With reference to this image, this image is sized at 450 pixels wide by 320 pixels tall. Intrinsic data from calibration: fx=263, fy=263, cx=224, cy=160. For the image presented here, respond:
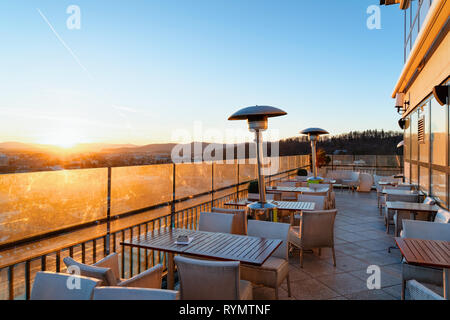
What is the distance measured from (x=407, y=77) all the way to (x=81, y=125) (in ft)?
34.5

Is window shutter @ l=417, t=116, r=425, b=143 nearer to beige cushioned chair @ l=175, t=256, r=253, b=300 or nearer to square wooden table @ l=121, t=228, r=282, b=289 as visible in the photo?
square wooden table @ l=121, t=228, r=282, b=289

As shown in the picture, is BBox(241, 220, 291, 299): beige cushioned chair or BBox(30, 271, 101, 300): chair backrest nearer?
→ BBox(30, 271, 101, 300): chair backrest

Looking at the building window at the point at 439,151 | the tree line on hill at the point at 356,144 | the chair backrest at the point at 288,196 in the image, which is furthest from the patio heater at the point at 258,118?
the tree line on hill at the point at 356,144

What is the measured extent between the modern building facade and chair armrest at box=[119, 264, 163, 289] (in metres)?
4.65

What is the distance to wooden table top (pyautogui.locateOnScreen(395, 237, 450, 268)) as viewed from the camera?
82.5 inches

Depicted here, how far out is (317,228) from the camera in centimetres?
381

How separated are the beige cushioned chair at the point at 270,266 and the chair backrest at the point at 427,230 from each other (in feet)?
4.69

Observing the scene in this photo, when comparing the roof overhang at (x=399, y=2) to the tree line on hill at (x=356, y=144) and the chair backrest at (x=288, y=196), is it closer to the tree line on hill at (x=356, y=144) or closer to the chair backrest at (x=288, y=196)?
the chair backrest at (x=288, y=196)

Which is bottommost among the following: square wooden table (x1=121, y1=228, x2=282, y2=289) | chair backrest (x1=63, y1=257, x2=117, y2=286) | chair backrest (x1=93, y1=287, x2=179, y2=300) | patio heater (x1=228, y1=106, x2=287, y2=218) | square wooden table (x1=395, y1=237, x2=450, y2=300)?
square wooden table (x1=121, y1=228, x2=282, y2=289)

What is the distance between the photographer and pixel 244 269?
2.79m

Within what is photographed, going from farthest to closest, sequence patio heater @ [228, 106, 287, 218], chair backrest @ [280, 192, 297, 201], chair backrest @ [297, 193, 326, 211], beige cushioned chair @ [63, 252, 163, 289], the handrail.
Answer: chair backrest @ [280, 192, 297, 201] < chair backrest @ [297, 193, 326, 211] < patio heater @ [228, 106, 287, 218] < the handrail < beige cushioned chair @ [63, 252, 163, 289]

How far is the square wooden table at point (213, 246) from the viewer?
2.29 m

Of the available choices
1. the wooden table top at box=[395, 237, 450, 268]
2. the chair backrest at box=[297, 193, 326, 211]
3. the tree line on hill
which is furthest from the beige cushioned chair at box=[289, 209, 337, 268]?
the tree line on hill

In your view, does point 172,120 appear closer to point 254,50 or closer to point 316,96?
point 254,50
